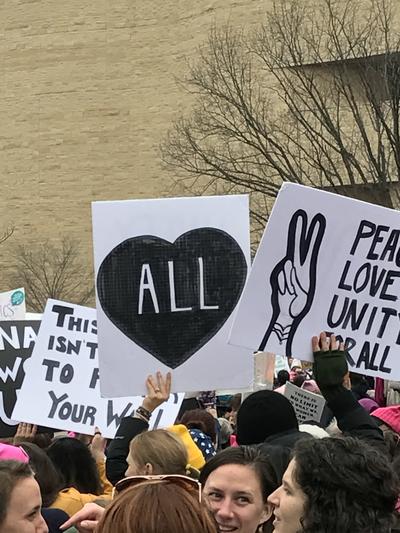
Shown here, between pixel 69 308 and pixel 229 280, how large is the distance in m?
2.07

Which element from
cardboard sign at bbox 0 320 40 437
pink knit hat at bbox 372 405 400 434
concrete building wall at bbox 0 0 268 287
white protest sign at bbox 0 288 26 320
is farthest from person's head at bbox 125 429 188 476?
concrete building wall at bbox 0 0 268 287

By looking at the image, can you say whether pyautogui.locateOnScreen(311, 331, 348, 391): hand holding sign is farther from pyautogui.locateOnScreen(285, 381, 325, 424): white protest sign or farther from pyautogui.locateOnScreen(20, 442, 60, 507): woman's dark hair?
pyautogui.locateOnScreen(285, 381, 325, 424): white protest sign

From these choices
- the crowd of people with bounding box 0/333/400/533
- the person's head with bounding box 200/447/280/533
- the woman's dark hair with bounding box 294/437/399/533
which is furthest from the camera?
the person's head with bounding box 200/447/280/533

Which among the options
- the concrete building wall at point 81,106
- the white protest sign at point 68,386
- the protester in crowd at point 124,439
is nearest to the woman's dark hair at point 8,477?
the protester in crowd at point 124,439

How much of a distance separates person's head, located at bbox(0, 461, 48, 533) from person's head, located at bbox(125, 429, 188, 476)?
2.06ft

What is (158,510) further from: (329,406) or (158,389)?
(158,389)

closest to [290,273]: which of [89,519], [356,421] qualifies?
[356,421]

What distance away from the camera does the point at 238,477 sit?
3.46 metres

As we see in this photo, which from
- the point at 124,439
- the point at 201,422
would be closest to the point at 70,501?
the point at 124,439

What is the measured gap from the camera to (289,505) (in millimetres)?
2795

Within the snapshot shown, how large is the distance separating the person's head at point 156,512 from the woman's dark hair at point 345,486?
47 cm

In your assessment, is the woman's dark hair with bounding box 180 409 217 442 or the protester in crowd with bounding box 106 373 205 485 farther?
the woman's dark hair with bounding box 180 409 217 442

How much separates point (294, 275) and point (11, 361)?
3.47m

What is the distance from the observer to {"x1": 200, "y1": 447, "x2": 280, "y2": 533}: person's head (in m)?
3.38
